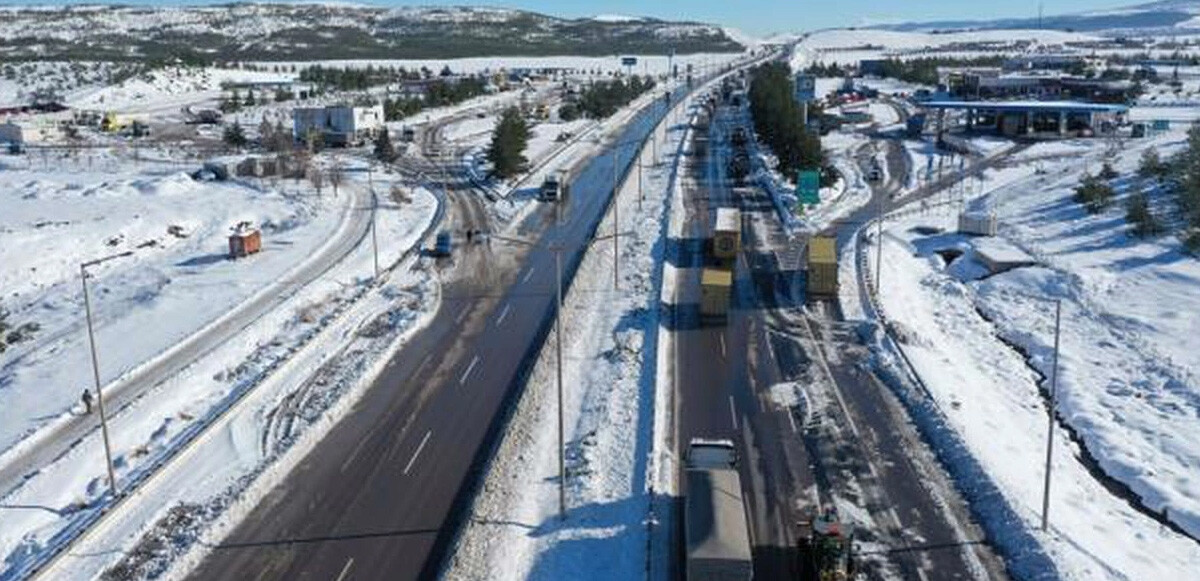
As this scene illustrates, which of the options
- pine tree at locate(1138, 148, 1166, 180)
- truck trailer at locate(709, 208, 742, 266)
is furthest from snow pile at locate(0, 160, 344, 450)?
pine tree at locate(1138, 148, 1166, 180)

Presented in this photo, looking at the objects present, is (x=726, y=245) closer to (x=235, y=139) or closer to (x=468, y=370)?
(x=468, y=370)

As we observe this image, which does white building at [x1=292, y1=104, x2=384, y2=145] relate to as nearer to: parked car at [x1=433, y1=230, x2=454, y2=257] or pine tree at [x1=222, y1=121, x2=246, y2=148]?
pine tree at [x1=222, y1=121, x2=246, y2=148]

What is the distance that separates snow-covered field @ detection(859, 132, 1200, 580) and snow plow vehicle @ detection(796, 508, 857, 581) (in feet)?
15.2

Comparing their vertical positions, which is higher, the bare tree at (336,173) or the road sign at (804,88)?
the road sign at (804,88)

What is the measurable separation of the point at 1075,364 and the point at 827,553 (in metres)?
19.9

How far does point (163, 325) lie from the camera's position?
130ft

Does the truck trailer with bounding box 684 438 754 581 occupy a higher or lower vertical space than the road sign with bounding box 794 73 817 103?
lower

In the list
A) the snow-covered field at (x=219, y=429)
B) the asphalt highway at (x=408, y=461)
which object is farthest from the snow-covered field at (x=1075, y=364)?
the snow-covered field at (x=219, y=429)

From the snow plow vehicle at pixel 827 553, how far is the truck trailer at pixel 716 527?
1.23 m

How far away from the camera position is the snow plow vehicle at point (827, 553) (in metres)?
20.9

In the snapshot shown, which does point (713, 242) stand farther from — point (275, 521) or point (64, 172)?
point (64, 172)

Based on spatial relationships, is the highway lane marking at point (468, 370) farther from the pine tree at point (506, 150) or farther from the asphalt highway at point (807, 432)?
the pine tree at point (506, 150)

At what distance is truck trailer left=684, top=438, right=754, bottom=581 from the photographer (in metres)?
19.9

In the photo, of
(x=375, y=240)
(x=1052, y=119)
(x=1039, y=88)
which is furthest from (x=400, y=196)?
(x=1039, y=88)
